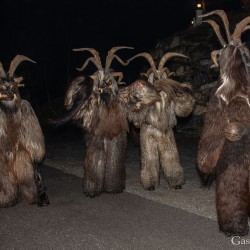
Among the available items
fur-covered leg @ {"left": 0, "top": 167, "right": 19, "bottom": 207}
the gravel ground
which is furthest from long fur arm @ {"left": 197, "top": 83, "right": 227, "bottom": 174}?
fur-covered leg @ {"left": 0, "top": 167, "right": 19, "bottom": 207}

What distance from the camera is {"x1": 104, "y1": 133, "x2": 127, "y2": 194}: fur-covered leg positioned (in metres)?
7.21

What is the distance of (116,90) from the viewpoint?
24.0 feet

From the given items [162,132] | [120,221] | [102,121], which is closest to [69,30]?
[162,132]

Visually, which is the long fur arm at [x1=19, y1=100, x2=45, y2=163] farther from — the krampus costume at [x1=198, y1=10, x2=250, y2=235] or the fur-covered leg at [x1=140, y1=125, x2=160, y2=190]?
the krampus costume at [x1=198, y1=10, x2=250, y2=235]

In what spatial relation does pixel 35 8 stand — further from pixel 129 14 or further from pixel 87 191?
pixel 87 191

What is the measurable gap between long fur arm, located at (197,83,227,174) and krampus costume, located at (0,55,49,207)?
285cm

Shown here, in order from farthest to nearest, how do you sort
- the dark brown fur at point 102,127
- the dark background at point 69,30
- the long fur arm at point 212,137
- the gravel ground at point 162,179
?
the dark background at point 69,30 < the dark brown fur at point 102,127 < the gravel ground at point 162,179 < the long fur arm at point 212,137

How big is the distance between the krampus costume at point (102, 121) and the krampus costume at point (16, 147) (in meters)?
0.68

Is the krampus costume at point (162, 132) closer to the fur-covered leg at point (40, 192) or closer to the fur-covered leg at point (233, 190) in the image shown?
the fur-covered leg at point (40, 192)

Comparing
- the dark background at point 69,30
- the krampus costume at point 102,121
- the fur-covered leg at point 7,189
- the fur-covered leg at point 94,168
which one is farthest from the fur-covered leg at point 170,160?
the dark background at point 69,30

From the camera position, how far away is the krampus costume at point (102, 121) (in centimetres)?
714

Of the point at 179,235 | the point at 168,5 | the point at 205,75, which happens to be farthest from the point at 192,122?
the point at 168,5

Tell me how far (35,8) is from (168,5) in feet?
32.4

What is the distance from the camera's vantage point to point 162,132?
24.6 ft
